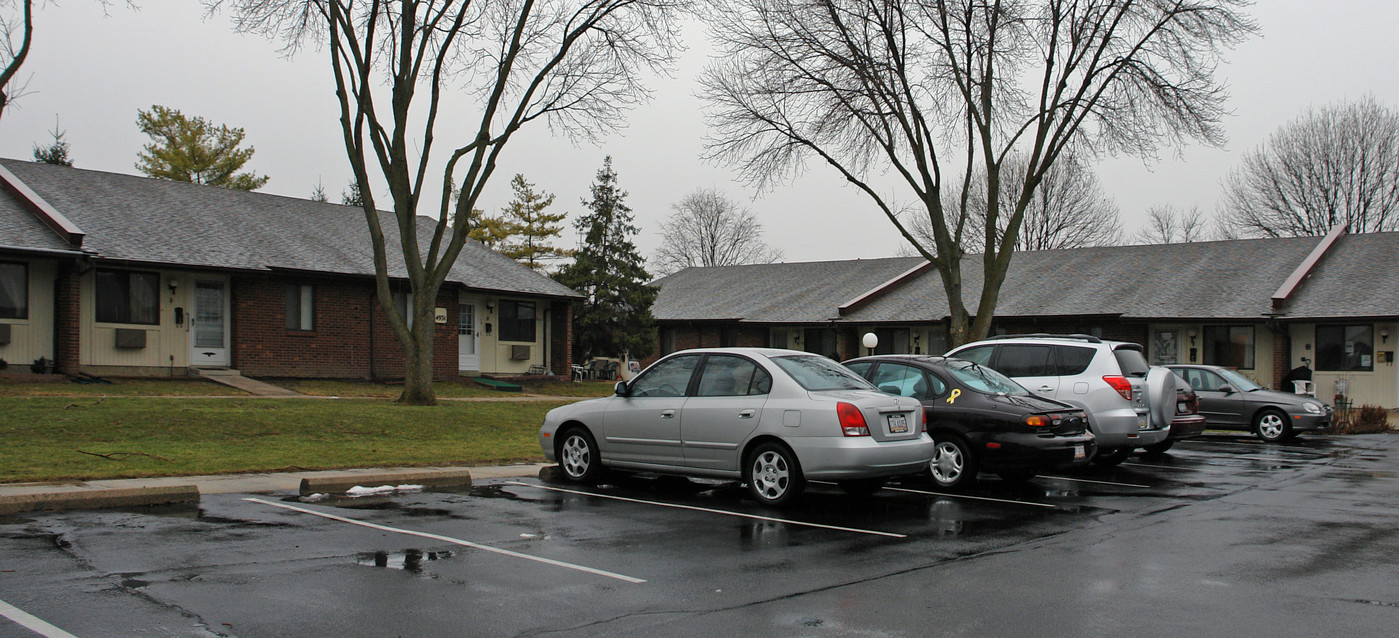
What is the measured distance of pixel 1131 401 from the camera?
13.2 m

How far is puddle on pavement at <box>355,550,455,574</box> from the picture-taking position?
7.07m

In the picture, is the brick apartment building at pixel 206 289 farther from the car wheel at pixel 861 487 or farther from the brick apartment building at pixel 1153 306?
the car wheel at pixel 861 487

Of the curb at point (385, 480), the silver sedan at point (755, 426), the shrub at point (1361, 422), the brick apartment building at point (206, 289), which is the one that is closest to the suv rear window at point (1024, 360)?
the silver sedan at point (755, 426)

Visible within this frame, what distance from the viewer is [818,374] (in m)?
10.5

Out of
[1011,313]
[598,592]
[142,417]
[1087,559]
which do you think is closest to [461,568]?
[598,592]

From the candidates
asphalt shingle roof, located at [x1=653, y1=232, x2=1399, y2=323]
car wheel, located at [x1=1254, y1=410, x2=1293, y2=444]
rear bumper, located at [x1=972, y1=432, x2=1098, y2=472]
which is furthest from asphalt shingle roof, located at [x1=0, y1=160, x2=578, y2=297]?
car wheel, located at [x1=1254, y1=410, x2=1293, y2=444]

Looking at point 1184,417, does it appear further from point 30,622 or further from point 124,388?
point 124,388

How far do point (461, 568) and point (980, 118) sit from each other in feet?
72.8

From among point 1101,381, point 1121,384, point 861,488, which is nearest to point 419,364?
point 861,488

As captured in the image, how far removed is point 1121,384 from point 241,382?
61.4 ft

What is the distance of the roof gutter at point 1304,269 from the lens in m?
30.0

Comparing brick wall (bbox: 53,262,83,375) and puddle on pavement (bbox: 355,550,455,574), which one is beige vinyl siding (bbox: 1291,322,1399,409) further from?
brick wall (bbox: 53,262,83,375)

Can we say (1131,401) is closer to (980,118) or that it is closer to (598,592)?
(598,592)

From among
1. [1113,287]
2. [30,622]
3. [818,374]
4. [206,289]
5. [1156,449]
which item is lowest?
[1156,449]
